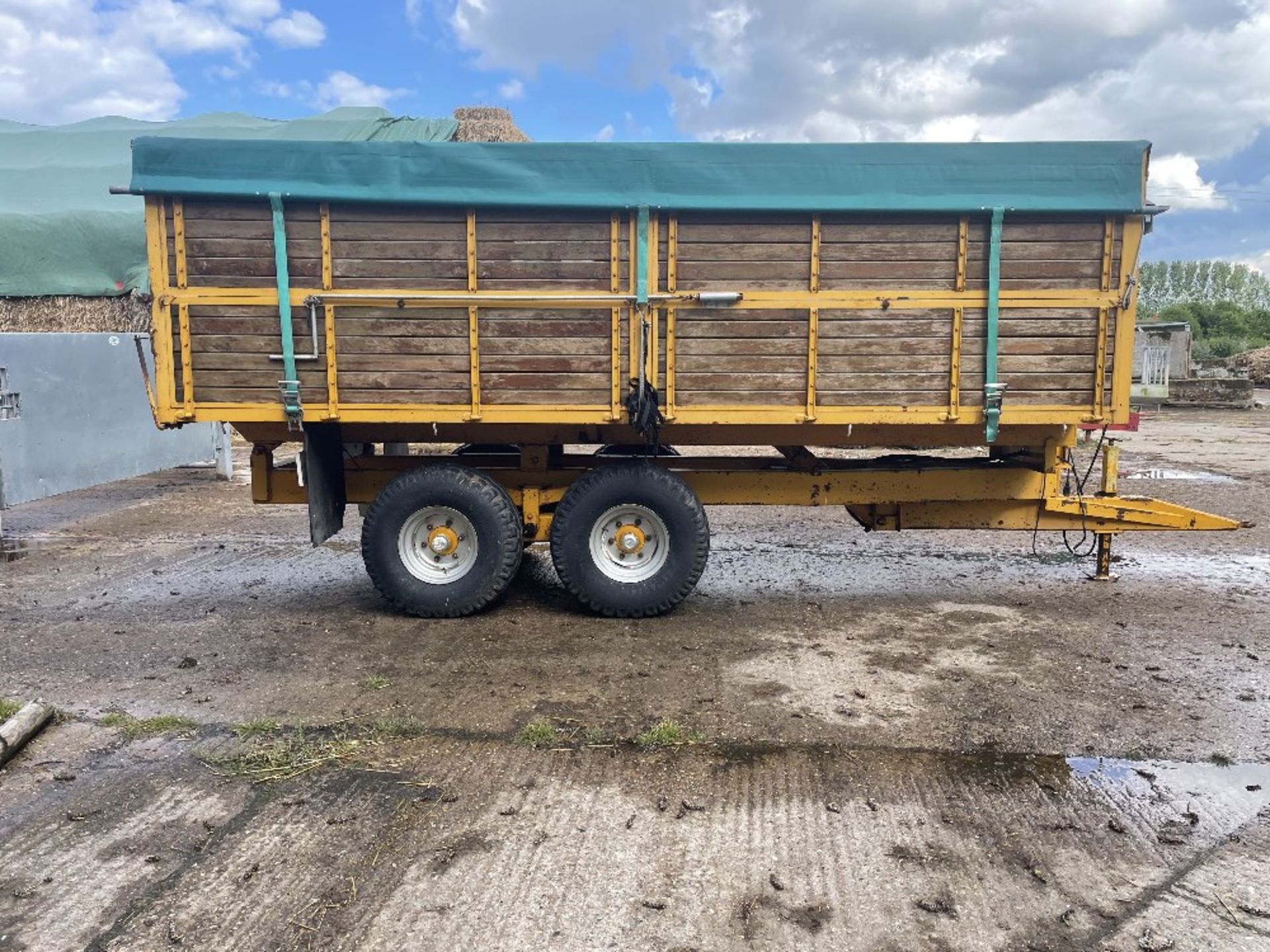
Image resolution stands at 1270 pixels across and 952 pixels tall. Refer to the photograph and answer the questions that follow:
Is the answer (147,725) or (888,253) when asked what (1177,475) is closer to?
(888,253)

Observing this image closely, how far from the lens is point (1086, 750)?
4.30 metres

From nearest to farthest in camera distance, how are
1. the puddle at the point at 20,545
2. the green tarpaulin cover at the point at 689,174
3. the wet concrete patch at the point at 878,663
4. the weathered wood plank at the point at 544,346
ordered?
the wet concrete patch at the point at 878,663 < the green tarpaulin cover at the point at 689,174 < the weathered wood plank at the point at 544,346 < the puddle at the point at 20,545

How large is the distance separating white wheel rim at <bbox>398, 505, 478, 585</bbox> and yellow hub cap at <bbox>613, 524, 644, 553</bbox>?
958 mm

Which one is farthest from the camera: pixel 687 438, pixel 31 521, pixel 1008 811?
pixel 31 521

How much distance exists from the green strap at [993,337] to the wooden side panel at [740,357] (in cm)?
113

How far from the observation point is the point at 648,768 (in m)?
4.10

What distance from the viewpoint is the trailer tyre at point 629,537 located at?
6242 millimetres

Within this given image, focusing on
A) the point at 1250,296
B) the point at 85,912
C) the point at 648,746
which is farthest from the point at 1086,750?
the point at 1250,296

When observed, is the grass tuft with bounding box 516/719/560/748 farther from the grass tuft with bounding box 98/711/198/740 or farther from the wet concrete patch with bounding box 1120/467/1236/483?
the wet concrete patch with bounding box 1120/467/1236/483

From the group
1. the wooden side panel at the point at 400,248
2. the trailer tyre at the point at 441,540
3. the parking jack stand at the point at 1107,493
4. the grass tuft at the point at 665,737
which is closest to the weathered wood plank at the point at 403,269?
the wooden side panel at the point at 400,248

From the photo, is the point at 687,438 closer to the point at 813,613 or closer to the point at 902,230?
the point at 813,613

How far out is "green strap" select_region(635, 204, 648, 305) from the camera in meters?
5.82

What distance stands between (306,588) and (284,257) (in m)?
2.68

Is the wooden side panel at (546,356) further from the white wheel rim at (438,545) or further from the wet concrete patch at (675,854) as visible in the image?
the wet concrete patch at (675,854)
